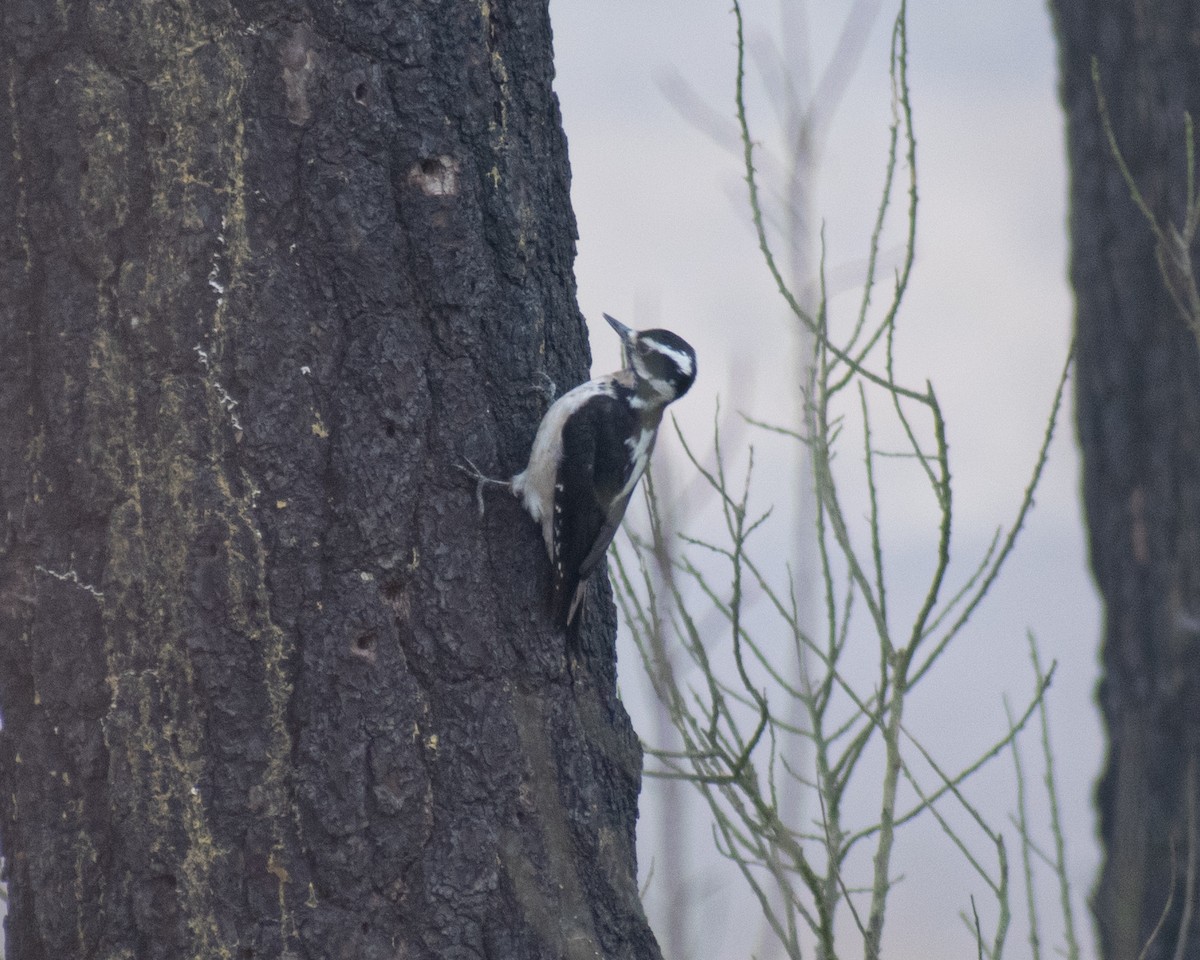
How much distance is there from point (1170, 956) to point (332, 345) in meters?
3.47

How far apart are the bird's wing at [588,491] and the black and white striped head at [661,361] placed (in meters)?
0.39

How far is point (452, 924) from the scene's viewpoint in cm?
226

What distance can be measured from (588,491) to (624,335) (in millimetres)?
984

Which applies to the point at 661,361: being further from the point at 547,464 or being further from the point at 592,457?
the point at 547,464

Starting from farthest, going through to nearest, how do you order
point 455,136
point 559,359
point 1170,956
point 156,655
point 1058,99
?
point 1058,99 < point 1170,956 < point 559,359 < point 455,136 < point 156,655

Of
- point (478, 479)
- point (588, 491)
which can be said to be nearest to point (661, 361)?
point (588, 491)

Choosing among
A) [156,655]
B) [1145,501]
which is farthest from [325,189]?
[1145,501]

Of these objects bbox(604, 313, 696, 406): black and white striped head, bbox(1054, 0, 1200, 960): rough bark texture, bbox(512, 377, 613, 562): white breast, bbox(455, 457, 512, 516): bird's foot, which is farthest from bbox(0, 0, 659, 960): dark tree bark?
bbox(1054, 0, 1200, 960): rough bark texture

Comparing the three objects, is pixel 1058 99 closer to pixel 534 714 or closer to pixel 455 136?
pixel 455 136

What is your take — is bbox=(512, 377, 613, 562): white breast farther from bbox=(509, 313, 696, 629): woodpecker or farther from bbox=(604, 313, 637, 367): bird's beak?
bbox=(604, 313, 637, 367): bird's beak

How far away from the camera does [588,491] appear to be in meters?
2.95

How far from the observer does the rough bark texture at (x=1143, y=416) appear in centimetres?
419

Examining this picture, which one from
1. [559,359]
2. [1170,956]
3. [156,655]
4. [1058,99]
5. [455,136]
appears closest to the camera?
[156,655]

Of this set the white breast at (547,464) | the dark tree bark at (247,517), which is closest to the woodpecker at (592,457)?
the white breast at (547,464)
